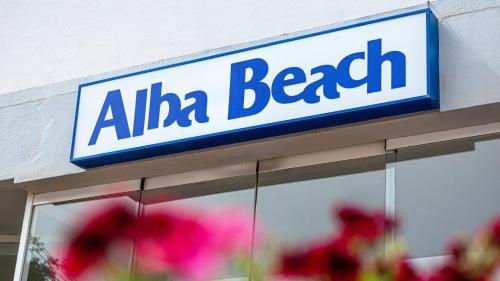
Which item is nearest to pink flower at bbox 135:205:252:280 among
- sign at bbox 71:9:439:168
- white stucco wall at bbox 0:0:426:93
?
sign at bbox 71:9:439:168

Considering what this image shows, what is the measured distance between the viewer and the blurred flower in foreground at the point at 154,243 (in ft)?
4.10

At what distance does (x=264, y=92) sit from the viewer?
18.4 ft

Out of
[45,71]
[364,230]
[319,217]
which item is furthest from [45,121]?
[364,230]

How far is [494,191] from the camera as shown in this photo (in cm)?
499

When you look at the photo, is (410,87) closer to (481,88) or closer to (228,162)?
(481,88)

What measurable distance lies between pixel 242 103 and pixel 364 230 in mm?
4257

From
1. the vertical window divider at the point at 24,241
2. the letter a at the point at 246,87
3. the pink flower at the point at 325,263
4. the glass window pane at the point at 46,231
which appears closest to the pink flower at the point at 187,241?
the pink flower at the point at 325,263

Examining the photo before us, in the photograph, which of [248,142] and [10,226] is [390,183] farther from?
[10,226]

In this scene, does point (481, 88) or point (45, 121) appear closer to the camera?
point (481, 88)

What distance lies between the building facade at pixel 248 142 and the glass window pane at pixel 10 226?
0.01 meters

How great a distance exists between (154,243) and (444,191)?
408 cm

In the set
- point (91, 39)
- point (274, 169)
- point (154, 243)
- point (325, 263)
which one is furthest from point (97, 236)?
point (91, 39)

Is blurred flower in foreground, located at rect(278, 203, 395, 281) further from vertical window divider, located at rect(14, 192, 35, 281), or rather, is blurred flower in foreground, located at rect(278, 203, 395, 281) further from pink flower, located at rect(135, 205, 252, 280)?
vertical window divider, located at rect(14, 192, 35, 281)

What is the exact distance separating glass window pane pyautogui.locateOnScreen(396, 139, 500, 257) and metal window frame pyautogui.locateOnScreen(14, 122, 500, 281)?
0.05 meters
